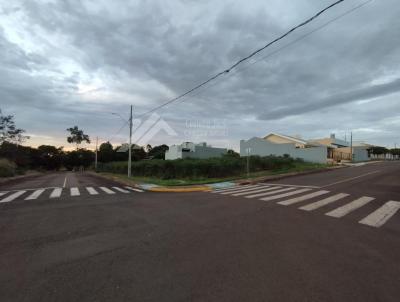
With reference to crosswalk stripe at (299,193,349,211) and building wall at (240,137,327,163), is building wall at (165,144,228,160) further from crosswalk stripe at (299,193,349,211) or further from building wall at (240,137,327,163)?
crosswalk stripe at (299,193,349,211)

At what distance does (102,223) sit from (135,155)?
76.5m

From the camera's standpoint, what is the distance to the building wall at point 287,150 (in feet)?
128

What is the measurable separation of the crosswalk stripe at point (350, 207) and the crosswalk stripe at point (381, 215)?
660 millimetres

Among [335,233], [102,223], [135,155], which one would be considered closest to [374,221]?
[335,233]

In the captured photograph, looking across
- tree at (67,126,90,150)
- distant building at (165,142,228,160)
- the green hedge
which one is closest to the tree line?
tree at (67,126,90,150)

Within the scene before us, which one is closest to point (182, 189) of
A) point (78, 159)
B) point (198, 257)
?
point (198, 257)

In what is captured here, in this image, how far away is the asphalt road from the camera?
3.35m

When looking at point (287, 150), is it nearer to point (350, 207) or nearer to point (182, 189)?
point (182, 189)

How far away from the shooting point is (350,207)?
920 centimetres

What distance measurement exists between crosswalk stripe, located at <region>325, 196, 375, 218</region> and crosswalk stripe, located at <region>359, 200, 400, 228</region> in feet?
2.17

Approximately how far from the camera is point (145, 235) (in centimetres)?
586

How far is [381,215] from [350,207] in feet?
4.06

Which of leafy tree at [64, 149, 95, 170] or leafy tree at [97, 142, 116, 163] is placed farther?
leafy tree at [64, 149, 95, 170]

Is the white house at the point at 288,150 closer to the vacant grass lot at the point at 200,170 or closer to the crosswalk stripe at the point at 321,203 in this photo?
the vacant grass lot at the point at 200,170
